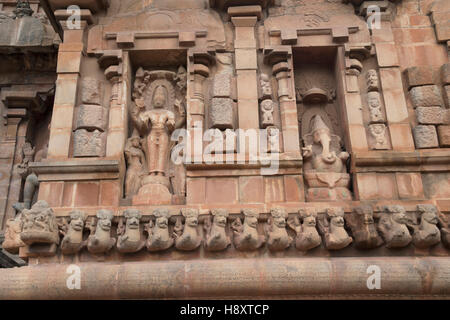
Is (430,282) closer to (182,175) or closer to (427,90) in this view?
(427,90)

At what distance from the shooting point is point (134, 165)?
21.5 ft

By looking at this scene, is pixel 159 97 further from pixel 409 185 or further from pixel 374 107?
pixel 409 185

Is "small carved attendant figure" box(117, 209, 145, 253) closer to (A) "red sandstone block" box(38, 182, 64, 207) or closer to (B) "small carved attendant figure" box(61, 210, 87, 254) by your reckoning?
(B) "small carved attendant figure" box(61, 210, 87, 254)

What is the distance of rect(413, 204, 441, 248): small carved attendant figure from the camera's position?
5539mm

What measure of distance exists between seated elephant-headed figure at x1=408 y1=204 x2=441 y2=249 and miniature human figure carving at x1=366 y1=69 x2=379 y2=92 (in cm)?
189

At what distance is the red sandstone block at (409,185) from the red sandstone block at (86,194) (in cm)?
400

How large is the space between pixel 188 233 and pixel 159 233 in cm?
36

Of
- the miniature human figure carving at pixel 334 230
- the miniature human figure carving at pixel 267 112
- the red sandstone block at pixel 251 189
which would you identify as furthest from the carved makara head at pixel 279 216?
the miniature human figure carving at pixel 267 112

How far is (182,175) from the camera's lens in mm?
6441

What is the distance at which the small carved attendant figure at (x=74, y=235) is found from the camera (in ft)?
18.2

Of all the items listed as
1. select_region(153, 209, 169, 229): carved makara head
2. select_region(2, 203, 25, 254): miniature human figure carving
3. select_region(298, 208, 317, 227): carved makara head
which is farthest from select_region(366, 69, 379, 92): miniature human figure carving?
select_region(2, 203, 25, 254): miniature human figure carving

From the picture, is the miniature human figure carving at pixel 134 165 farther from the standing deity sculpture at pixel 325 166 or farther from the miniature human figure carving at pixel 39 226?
the standing deity sculpture at pixel 325 166

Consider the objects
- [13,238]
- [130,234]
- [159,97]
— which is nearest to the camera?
[130,234]

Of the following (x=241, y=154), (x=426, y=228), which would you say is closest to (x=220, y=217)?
(x=241, y=154)
